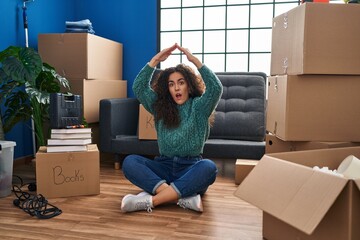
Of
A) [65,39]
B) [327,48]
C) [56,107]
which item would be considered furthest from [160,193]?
[65,39]

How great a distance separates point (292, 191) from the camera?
4.03 feet

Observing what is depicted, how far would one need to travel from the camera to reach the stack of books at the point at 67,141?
2.23 m

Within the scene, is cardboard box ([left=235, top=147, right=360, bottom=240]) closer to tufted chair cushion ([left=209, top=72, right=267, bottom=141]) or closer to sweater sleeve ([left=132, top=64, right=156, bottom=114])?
sweater sleeve ([left=132, top=64, right=156, bottom=114])

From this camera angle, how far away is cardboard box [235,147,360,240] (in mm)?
1111

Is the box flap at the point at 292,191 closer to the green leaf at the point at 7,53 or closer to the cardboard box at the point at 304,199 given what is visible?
the cardboard box at the point at 304,199

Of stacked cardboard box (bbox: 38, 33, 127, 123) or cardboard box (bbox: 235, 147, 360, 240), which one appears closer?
cardboard box (bbox: 235, 147, 360, 240)

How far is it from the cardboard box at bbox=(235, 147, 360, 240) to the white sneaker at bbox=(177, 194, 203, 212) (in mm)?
→ 529

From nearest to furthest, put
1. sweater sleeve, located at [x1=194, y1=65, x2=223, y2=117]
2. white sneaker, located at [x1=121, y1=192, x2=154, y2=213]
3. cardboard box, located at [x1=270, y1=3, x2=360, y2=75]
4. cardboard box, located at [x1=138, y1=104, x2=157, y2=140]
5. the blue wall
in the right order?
cardboard box, located at [x1=270, y1=3, x2=360, y2=75] < white sneaker, located at [x1=121, y1=192, x2=154, y2=213] < sweater sleeve, located at [x1=194, y1=65, x2=223, y2=117] < cardboard box, located at [x1=138, y1=104, x2=157, y2=140] < the blue wall

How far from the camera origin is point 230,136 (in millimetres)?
3115

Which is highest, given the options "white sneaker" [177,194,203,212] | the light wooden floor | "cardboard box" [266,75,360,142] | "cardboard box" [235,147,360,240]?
"cardboard box" [266,75,360,142]

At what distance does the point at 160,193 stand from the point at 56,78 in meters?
1.37

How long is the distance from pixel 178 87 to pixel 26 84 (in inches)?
45.8

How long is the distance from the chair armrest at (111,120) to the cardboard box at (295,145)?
1.32 meters

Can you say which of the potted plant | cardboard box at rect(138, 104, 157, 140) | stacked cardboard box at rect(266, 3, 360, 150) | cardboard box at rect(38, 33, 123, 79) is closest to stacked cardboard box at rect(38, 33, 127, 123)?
cardboard box at rect(38, 33, 123, 79)
